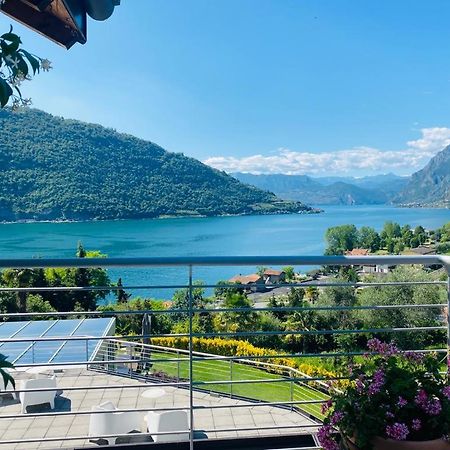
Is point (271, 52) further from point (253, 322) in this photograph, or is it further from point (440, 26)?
point (253, 322)

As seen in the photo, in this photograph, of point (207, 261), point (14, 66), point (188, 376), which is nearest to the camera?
point (14, 66)

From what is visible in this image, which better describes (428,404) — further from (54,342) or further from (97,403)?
(54,342)

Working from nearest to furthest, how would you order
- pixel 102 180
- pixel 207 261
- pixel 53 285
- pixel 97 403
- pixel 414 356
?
pixel 414 356
pixel 207 261
pixel 97 403
pixel 53 285
pixel 102 180

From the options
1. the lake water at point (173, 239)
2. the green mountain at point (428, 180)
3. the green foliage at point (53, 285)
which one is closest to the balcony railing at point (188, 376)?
the green foliage at point (53, 285)

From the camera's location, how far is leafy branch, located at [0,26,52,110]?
1003 millimetres

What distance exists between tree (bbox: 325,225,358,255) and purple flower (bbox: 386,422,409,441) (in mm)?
38115

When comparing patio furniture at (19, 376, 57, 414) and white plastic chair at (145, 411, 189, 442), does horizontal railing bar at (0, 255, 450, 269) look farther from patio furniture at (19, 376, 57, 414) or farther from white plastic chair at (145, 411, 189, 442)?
patio furniture at (19, 376, 57, 414)

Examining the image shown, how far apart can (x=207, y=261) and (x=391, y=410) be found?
2.66ft

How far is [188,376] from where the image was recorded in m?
2.15

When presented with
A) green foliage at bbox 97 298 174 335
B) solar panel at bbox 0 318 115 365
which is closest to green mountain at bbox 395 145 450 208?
green foliage at bbox 97 298 174 335

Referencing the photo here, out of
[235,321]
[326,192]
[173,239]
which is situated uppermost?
[326,192]

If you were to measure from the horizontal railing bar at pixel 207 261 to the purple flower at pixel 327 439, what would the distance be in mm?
582

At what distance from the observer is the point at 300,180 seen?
128250 millimetres

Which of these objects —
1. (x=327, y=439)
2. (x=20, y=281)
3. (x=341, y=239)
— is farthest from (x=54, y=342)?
(x=341, y=239)
